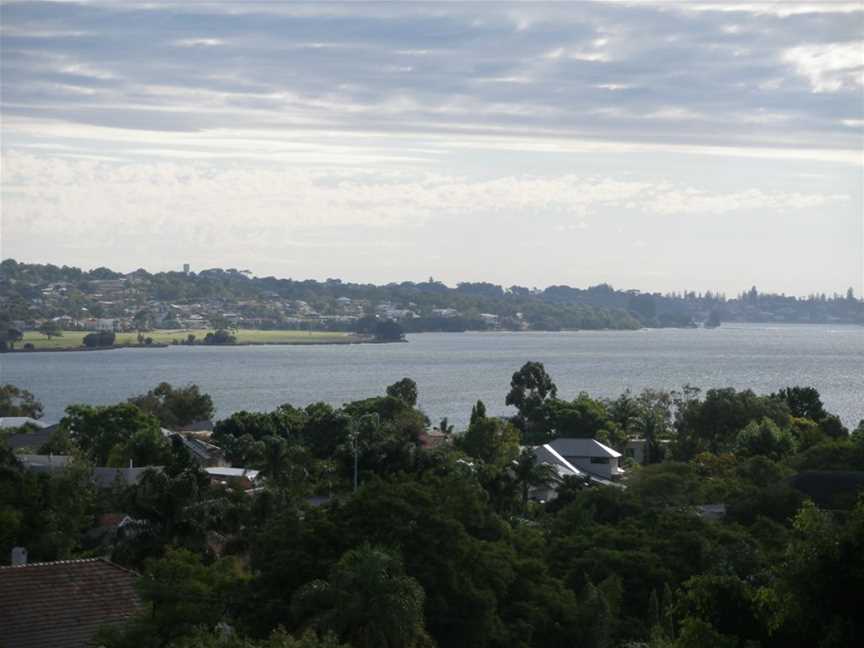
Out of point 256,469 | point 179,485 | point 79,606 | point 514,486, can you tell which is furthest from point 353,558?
point 256,469

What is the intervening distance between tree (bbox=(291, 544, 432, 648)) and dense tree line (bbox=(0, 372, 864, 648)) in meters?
0.03

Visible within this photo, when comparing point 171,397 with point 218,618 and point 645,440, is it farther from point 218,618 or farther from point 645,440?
point 218,618

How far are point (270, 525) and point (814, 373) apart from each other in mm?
163359

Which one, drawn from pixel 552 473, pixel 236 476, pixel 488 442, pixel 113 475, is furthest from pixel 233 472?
pixel 488 442

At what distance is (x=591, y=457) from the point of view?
7044 cm

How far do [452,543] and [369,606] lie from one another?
18.2 feet

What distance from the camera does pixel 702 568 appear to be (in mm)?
37844

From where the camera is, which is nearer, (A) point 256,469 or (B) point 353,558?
(B) point 353,558

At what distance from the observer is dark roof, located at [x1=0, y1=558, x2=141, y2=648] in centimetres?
2294

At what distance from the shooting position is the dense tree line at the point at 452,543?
2041 cm

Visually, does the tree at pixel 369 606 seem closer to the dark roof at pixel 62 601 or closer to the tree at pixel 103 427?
the dark roof at pixel 62 601

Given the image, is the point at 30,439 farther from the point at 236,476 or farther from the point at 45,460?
the point at 236,476

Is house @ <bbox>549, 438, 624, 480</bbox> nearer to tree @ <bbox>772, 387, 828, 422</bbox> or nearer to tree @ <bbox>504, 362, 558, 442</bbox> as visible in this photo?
tree @ <bbox>504, 362, 558, 442</bbox>

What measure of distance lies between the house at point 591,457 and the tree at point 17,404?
45.3 metres
